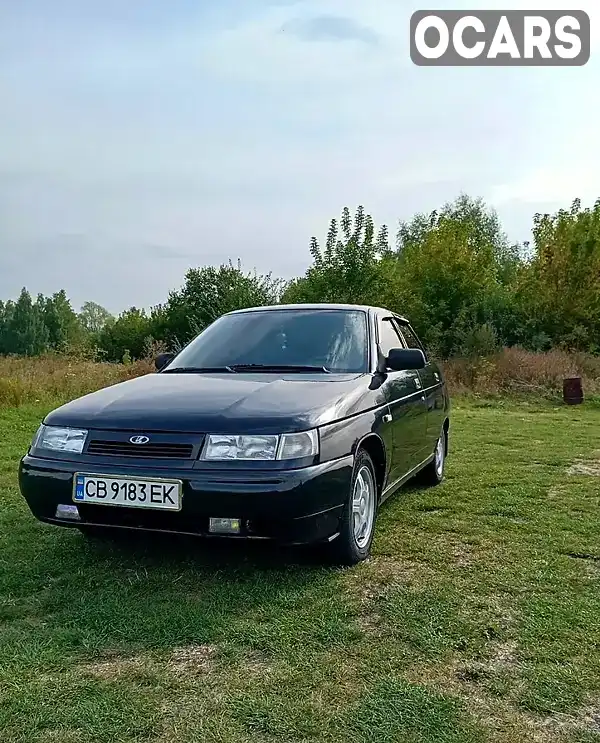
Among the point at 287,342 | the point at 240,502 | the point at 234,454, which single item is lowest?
the point at 240,502

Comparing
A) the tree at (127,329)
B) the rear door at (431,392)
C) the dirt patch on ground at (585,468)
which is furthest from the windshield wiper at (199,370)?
the tree at (127,329)

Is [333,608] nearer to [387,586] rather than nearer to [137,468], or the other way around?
[387,586]

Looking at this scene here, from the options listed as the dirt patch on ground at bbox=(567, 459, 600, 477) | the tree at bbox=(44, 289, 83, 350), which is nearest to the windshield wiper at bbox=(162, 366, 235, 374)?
the dirt patch on ground at bbox=(567, 459, 600, 477)

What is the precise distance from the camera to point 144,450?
10.9 ft

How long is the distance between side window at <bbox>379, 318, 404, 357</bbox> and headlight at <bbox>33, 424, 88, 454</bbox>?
6.94 feet

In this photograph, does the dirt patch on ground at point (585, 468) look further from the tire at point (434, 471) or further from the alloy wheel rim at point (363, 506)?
the alloy wheel rim at point (363, 506)

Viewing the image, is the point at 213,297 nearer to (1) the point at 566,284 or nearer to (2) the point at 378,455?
(1) the point at 566,284

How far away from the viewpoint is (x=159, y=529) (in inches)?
130

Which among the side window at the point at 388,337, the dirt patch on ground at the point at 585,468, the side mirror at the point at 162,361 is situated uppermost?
the side window at the point at 388,337

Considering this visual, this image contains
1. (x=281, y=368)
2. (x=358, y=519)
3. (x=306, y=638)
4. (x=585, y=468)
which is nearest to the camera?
(x=306, y=638)

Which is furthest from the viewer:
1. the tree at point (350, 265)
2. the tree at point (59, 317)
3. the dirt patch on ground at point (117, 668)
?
the tree at point (59, 317)

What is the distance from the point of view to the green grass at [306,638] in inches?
88.2

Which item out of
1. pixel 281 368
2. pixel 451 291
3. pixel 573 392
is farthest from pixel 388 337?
pixel 451 291

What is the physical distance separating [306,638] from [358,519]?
1.10 m
